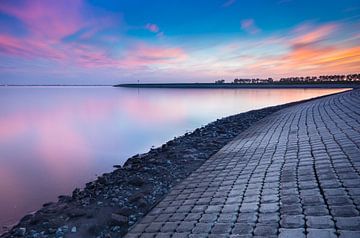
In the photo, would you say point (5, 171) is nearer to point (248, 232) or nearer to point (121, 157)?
point (121, 157)

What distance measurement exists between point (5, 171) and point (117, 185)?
286 inches

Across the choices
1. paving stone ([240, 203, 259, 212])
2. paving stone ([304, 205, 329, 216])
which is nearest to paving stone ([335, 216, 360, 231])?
paving stone ([304, 205, 329, 216])

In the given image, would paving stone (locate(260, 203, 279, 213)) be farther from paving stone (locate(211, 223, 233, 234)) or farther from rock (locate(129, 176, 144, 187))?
rock (locate(129, 176, 144, 187))

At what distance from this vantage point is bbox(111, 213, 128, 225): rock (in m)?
6.41

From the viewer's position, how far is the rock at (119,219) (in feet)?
21.0

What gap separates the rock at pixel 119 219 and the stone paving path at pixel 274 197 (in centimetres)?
63

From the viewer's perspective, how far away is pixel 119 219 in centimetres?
648

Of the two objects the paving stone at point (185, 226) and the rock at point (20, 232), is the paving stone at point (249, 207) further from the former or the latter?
the rock at point (20, 232)

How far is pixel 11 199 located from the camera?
9805mm

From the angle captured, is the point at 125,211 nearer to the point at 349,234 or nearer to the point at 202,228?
the point at 202,228

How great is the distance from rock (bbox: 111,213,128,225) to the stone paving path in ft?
2.06

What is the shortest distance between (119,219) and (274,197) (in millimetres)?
3398

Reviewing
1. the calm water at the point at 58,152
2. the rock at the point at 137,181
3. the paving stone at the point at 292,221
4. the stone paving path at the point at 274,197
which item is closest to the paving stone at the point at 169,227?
the stone paving path at the point at 274,197

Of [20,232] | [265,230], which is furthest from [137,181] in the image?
[265,230]
